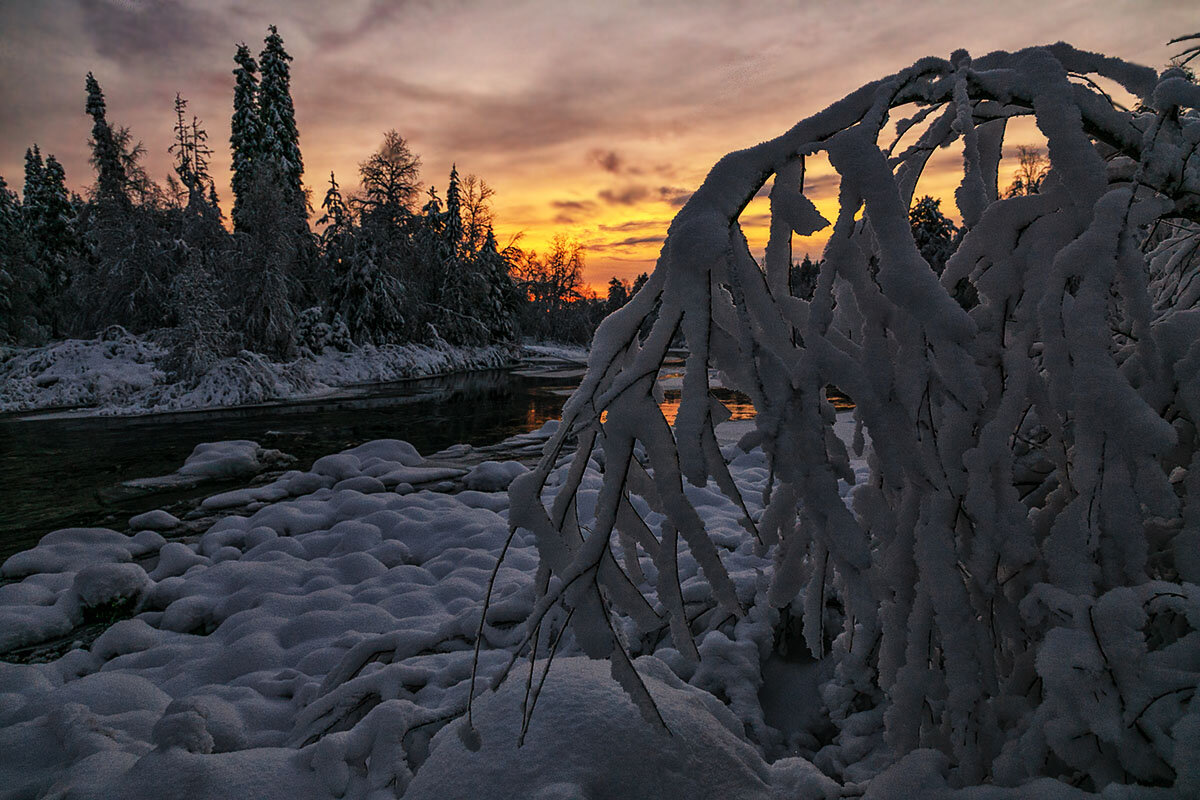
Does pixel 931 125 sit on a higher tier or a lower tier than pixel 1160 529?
higher

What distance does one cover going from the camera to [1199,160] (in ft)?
4.74

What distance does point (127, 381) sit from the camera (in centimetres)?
1617

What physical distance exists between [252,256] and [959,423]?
23.3 metres

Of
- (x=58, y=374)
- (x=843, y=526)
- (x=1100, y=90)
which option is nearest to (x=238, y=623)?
(x=843, y=526)

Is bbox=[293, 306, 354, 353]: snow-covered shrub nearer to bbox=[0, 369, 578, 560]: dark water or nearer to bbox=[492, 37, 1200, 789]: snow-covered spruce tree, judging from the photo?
bbox=[0, 369, 578, 560]: dark water

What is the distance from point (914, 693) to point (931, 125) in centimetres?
163

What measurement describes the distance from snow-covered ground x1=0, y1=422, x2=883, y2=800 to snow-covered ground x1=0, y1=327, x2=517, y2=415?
1112 centimetres

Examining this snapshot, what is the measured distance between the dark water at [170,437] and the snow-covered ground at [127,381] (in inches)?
50.4

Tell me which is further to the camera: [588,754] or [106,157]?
[106,157]

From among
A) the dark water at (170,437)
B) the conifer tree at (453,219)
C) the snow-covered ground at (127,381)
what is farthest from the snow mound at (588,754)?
the conifer tree at (453,219)

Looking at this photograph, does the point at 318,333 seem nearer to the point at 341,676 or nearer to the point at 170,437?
the point at 170,437

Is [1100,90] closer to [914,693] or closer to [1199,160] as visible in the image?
[1199,160]

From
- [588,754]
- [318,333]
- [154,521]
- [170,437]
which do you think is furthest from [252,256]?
[588,754]

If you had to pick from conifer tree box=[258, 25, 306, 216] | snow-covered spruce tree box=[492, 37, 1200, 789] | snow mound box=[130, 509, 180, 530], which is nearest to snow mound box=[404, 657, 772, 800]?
snow-covered spruce tree box=[492, 37, 1200, 789]
